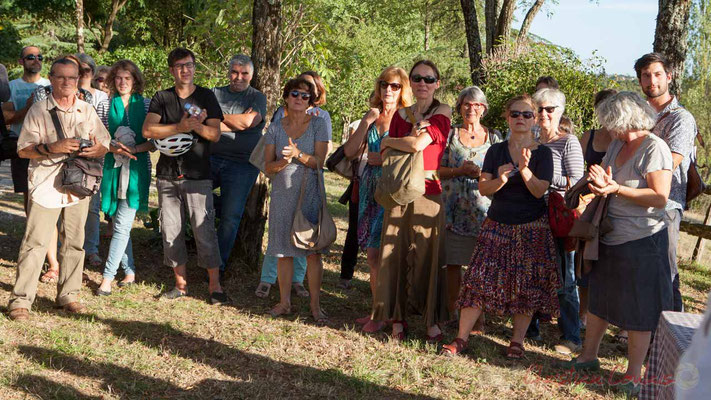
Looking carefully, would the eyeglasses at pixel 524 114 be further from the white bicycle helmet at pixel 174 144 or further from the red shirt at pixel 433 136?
the white bicycle helmet at pixel 174 144

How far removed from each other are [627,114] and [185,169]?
3.63m

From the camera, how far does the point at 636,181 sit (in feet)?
14.8

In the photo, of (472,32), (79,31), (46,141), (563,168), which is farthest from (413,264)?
(79,31)

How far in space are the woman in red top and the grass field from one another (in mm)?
275

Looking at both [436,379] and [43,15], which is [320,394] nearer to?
[436,379]

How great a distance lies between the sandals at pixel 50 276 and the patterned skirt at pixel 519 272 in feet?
13.2

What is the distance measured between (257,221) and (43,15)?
26837 millimetres

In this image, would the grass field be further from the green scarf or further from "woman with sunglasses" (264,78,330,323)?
the green scarf

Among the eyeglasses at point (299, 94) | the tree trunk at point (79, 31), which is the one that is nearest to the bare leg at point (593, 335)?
the eyeglasses at point (299, 94)

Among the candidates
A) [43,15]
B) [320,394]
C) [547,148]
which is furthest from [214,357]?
[43,15]

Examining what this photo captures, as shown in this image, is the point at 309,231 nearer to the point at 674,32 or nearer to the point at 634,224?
the point at 634,224

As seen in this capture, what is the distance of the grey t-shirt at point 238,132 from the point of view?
6.70 metres

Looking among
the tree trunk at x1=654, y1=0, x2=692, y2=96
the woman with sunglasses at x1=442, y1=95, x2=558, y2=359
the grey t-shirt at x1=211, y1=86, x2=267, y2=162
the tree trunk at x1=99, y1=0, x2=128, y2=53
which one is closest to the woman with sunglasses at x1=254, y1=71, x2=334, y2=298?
the grey t-shirt at x1=211, y1=86, x2=267, y2=162

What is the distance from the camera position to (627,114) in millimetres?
4477
